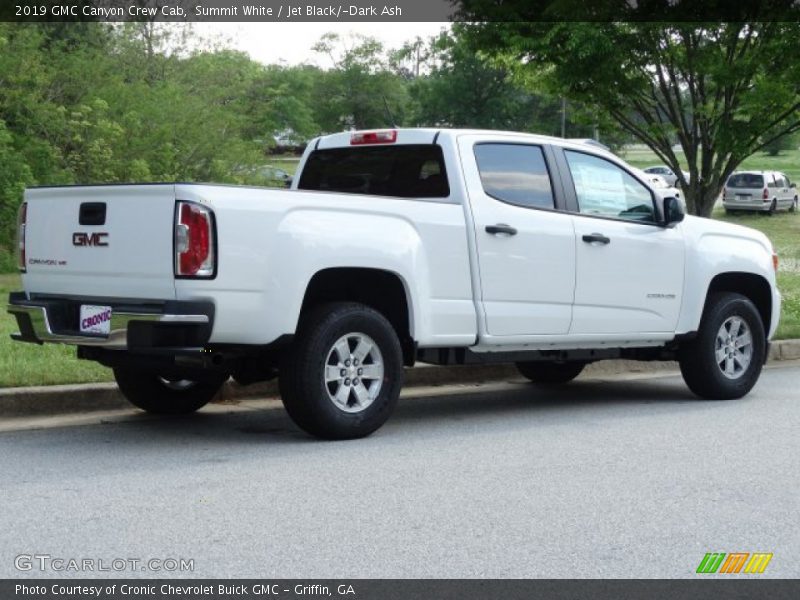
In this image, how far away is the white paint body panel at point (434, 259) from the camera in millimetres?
7195

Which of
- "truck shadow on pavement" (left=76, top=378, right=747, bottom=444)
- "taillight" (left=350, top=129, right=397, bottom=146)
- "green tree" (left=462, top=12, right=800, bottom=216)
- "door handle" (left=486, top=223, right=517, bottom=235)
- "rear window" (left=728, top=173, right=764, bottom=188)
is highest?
"green tree" (left=462, top=12, right=800, bottom=216)

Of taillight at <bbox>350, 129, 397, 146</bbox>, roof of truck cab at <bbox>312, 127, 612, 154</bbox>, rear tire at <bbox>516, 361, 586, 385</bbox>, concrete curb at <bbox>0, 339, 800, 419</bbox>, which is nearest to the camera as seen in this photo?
concrete curb at <bbox>0, 339, 800, 419</bbox>

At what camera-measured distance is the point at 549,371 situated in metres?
11.0

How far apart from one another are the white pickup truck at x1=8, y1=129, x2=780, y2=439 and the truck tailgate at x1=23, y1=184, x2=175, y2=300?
0.04 feet

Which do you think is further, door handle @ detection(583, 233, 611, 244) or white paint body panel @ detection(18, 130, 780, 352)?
door handle @ detection(583, 233, 611, 244)

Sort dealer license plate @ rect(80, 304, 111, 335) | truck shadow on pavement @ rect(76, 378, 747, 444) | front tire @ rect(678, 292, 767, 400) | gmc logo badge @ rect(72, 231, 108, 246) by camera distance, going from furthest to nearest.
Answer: front tire @ rect(678, 292, 767, 400)
truck shadow on pavement @ rect(76, 378, 747, 444)
gmc logo badge @ rect(72, 231, 108, 246)
dealer license plate @ rect(80, 304, 111, 335)

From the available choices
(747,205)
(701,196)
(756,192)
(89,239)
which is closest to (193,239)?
(89,239)

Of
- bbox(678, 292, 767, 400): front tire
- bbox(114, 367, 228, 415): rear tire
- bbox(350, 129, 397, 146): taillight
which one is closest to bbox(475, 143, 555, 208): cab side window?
bbox(350, 129, 397, 146): taillight

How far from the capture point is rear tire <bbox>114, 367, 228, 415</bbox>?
8.48 meters

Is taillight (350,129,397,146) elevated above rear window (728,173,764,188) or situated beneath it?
elevated above

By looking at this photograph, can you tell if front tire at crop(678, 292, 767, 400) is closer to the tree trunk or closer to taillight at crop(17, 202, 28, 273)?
taillight at crop(17, 202, 28, 273)

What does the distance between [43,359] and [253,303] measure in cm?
290

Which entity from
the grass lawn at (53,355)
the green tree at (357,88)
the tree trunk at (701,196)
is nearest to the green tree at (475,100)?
the green tree at (357,88)

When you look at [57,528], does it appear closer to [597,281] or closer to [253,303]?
[253,303]
